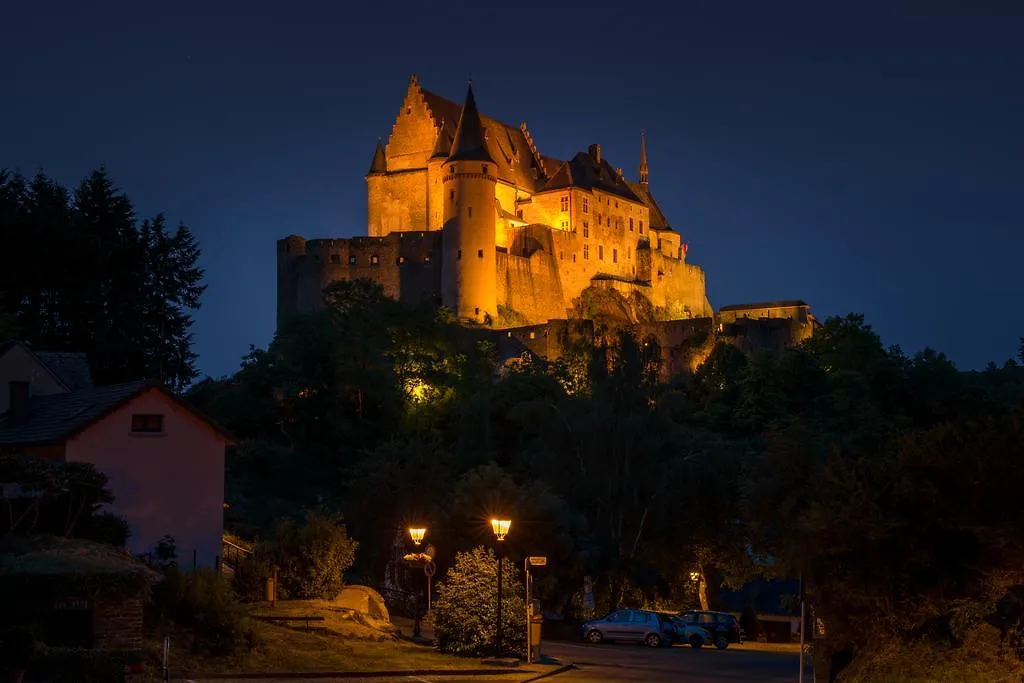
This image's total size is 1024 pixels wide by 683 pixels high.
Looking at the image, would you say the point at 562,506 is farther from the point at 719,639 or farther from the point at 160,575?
the point at 160,575

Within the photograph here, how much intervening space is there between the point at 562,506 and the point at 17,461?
68.8 ft

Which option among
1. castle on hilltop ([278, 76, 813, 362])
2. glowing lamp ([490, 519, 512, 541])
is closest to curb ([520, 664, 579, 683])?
glowing lamp ([490, 519, 512, 541])

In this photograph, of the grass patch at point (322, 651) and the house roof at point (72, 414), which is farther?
the house roof at point (72, 414)

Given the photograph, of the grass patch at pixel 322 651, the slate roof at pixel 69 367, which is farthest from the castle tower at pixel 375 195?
the grass patch at pixel 322 651

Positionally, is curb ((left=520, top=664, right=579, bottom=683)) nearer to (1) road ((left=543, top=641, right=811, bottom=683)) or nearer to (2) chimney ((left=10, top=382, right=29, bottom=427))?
(1) road ((left=543, top=641, right=811, bottom=683))

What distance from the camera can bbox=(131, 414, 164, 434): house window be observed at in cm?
3022

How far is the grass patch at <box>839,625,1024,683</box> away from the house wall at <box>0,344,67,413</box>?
22.3 metres

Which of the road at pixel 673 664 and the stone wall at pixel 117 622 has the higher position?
the stone wall at pixel 117 622

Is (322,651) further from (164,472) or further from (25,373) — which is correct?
(25,373)

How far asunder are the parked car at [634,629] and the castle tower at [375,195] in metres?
80.2

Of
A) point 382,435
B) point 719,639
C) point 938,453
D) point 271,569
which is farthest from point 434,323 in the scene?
point 938,453

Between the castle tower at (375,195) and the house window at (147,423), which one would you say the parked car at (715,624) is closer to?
the house window at (147,423)

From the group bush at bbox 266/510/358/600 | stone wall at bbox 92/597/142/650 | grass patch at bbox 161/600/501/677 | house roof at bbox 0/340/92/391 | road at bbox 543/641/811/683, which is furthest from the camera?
house roof at bbox 0/340/92/391

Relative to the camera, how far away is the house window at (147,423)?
30.2 m
